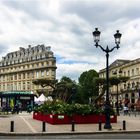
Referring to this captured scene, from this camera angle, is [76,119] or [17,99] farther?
[17,99]

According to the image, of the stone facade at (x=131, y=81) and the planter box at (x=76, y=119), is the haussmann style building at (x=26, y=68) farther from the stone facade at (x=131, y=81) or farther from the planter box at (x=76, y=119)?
the planter box at (x=76, y=119)

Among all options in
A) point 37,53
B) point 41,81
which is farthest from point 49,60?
point 41,81

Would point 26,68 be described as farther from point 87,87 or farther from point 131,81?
point 131,81

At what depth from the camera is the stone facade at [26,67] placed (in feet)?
508

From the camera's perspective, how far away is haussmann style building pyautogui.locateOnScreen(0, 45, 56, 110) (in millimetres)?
154625

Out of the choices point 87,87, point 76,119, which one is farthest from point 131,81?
point 76,119

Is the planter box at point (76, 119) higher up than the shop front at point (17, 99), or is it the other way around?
the shop front at point (17, 99)

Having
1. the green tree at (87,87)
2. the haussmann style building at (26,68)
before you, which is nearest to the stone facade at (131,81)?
the green tree at (87,87)

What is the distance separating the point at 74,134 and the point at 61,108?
32.5 ft

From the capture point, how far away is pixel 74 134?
81.4 feet

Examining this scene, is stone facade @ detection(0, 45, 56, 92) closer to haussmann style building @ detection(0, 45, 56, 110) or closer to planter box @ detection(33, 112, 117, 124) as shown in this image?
haussmann style building @ detection(0, 45, 56, 110)

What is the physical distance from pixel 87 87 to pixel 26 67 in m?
50.9

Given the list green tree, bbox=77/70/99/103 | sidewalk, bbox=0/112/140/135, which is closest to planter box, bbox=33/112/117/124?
sidewalk, bbox=0/112/140/135

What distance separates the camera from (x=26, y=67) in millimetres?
166000
